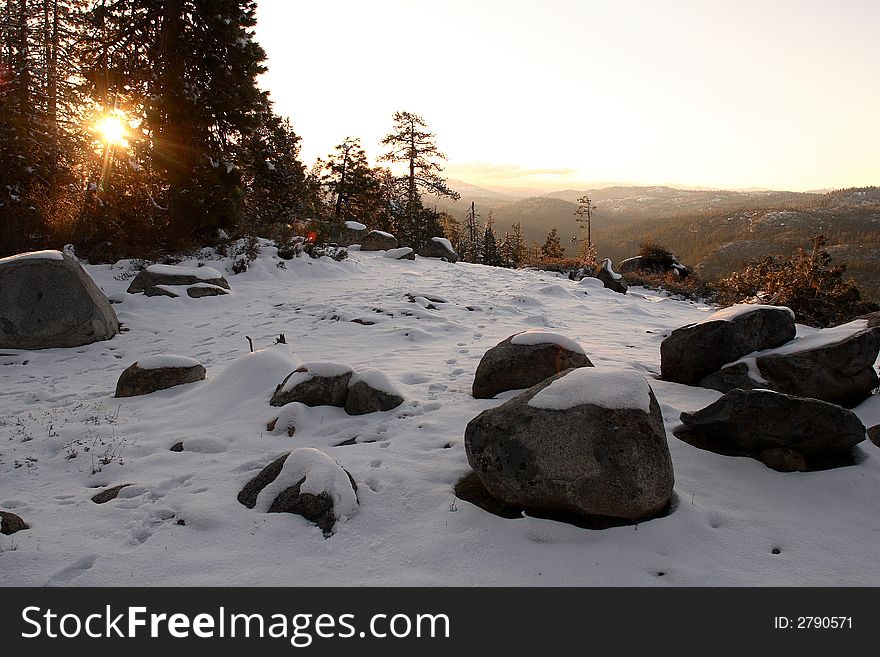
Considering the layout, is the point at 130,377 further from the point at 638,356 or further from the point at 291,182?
the point at 291,182

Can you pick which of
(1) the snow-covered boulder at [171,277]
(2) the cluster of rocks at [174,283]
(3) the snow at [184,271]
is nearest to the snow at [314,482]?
(2) the cluster of rocks at [174,283]

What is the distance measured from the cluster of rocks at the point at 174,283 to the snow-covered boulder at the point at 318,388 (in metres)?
7.63

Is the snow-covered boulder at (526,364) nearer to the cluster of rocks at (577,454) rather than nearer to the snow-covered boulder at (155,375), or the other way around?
the cluster of rocks at (577,454)

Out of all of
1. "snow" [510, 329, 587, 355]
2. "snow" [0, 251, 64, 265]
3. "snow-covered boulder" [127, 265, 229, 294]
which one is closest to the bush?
"snow" [510, 329, 587, 355]

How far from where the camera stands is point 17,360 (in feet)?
25.1

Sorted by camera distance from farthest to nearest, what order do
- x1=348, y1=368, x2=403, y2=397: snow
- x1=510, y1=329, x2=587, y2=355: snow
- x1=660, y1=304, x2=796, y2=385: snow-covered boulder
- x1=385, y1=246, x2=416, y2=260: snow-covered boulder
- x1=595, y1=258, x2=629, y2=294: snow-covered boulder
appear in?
x1=385, y1=246, x2=416, y2=260: snow-covered boulder, x1=595, y1=258, x2=629, y2=294: snow-covered boulder, x1=660, y1=304, x2=796, y2=385: snow-covered boulder, x1=510, y1=329, x2=587, y2=355: snow, x1=348, y1=368, x2=403, y2=397: snow

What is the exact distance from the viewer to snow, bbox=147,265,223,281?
38.6 feet

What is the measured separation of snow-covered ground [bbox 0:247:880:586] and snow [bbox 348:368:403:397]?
0.77ft

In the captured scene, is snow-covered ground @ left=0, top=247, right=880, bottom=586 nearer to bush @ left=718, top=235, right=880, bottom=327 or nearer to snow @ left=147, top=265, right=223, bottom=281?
snow @ left=147, top=265, right=223, bottom=281

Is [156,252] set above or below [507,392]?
above

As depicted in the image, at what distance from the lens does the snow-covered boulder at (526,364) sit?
5.48m

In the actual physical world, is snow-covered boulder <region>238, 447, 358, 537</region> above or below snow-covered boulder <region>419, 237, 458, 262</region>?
below
